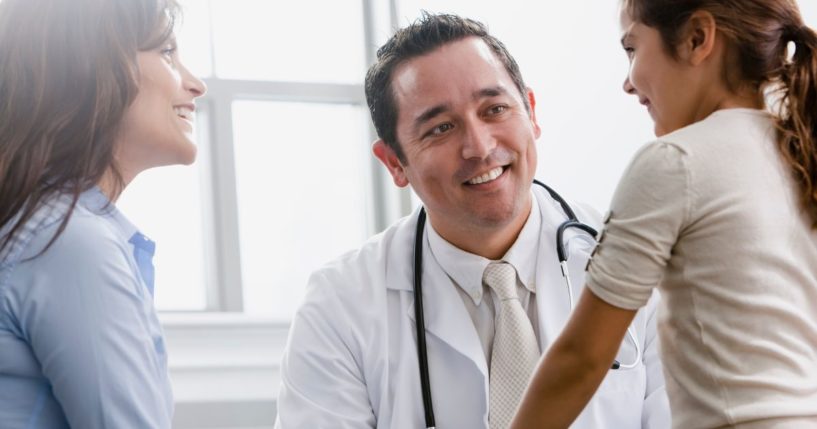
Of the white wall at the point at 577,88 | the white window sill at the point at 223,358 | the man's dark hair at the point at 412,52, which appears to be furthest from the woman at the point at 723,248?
the white window sill at the point at 223,358

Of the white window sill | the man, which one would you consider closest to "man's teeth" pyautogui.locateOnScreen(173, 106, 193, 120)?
the man

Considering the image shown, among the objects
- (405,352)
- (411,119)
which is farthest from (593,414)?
(411,119)

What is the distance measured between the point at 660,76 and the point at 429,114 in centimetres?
78

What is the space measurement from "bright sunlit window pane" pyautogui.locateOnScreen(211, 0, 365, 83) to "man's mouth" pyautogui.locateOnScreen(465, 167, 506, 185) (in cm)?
177

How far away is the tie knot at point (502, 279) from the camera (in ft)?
Result: 6.26

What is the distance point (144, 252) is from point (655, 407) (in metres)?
0.95

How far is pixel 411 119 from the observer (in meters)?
2.05

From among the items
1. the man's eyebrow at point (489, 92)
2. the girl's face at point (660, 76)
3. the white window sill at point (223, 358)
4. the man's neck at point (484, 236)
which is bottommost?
the white window sill at point (223, 358)

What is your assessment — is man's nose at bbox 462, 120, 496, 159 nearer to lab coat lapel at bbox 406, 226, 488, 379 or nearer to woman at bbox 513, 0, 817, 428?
lab coat lapel at bbox 406, 226, 488, 379

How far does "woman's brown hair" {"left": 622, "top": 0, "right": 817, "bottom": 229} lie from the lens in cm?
119

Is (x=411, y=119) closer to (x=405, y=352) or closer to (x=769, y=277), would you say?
(x=405, y=352)

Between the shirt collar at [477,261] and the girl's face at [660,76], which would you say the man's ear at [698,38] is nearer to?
the girl's face at [660,76]

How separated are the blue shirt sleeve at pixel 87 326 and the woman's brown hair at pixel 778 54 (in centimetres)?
69

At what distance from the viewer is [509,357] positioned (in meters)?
1.84
